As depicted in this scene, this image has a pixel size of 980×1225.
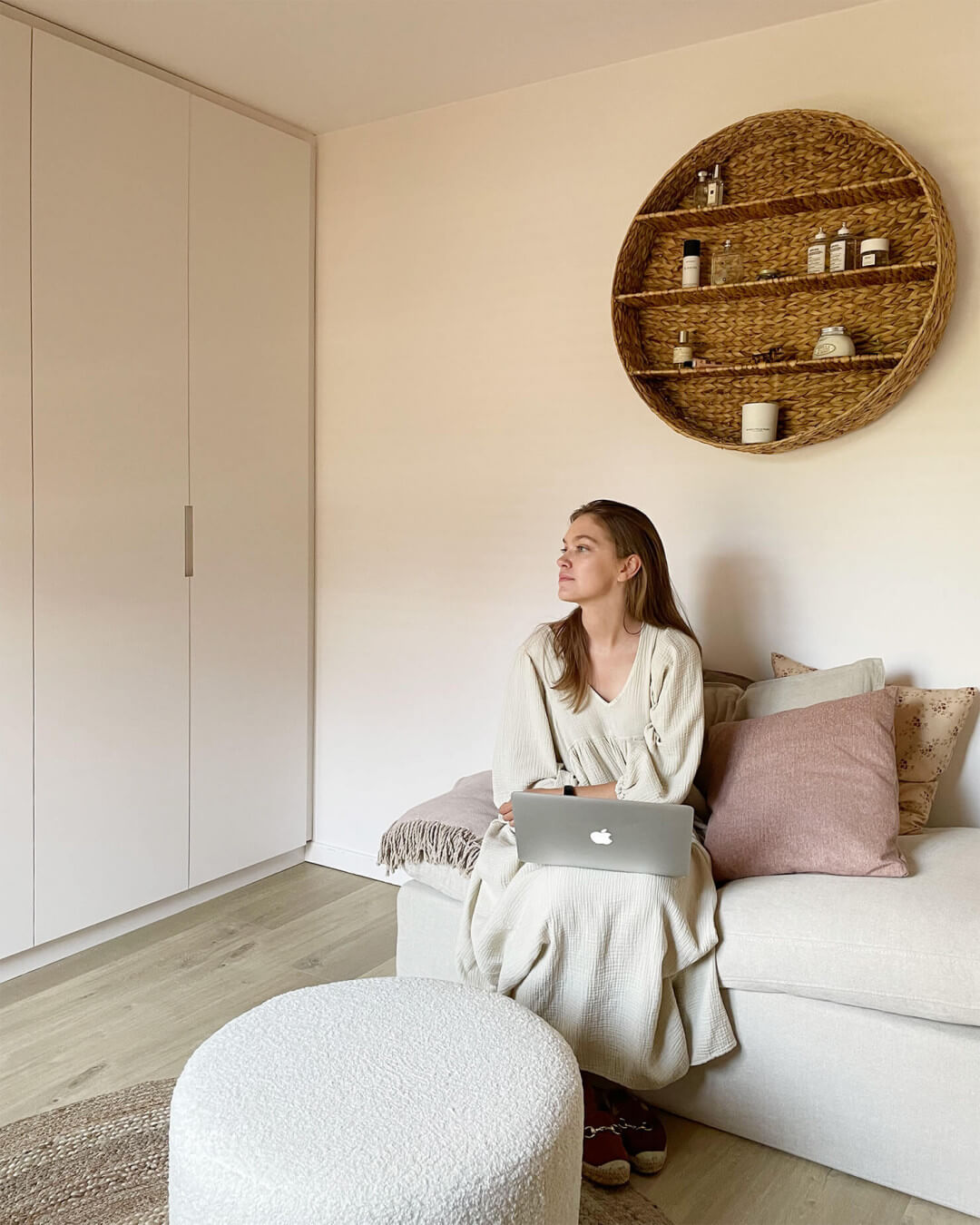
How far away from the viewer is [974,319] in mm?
2543

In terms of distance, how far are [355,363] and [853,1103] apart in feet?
8.87

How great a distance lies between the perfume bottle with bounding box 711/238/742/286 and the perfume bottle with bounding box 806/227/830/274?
20cm

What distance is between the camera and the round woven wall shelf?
8.50 ft

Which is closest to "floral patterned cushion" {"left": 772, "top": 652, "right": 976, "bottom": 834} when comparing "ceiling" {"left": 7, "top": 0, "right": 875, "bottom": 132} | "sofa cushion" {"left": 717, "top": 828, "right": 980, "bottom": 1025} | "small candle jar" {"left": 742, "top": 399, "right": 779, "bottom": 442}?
"sofa cushion" {"left": 717, "top": 828, "right": 980, "bottom": 1025}

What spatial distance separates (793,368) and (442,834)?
1.52 meters

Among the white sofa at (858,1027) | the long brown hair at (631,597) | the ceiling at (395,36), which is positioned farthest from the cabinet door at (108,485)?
the white sofa at (858,1027)

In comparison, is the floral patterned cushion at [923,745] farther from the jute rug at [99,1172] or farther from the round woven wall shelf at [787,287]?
the jute rug at [99,1172]

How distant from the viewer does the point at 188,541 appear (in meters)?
3.29

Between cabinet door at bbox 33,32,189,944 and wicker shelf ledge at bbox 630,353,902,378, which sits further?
cabinet door at bbox 33,32,189,944

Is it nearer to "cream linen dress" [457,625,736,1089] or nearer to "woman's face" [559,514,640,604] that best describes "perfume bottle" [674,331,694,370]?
"woman's face" [559,514,640,604]

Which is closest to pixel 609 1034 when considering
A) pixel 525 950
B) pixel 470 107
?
pixel 525 950

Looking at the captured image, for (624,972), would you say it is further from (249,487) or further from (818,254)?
(249,487)

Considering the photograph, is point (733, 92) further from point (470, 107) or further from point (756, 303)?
point (470, 107)

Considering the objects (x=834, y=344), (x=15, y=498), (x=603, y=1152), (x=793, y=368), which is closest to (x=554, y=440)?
(x=793, y=368)
